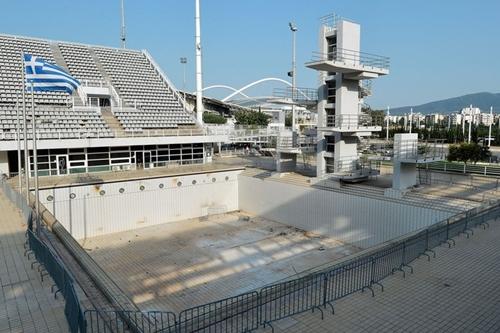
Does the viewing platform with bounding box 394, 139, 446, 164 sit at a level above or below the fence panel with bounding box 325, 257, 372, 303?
above

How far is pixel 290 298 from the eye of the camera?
25.5ft

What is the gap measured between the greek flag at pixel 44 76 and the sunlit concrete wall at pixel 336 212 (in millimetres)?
13196

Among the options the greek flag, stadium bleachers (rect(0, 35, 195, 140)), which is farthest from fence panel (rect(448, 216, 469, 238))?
stadium bleachers (rect(0, 35, 195, 140))

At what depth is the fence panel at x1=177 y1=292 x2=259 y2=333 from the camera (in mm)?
6418

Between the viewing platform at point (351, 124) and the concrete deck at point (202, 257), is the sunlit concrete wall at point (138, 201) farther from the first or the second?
the viewing platform at point (351, 124)

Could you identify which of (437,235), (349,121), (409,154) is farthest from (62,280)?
(349,121)

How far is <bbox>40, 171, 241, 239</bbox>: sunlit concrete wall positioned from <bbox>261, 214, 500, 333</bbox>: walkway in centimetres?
1633

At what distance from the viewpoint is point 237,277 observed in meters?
14.9

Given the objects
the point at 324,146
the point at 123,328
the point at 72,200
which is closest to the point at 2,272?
the point at 123,328

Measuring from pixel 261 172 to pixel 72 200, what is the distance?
12267 millimetres

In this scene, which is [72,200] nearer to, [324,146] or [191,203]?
[191,203]

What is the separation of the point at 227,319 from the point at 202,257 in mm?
10687

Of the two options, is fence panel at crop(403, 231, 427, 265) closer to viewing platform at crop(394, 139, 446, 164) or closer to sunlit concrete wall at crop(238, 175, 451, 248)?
sunlit concrete wall at crop(238, 175, 451, 248)

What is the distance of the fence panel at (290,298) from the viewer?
7168 mm
